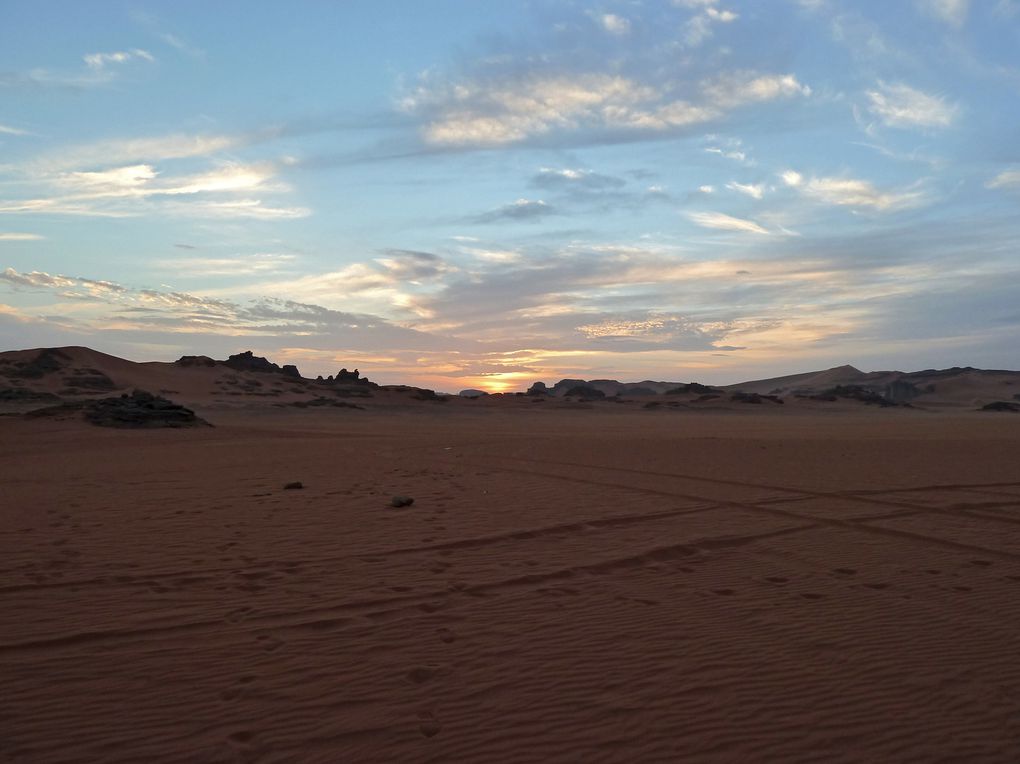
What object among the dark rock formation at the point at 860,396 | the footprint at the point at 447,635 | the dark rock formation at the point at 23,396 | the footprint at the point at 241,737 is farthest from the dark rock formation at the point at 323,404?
the dark rock formation at the point at 860,396

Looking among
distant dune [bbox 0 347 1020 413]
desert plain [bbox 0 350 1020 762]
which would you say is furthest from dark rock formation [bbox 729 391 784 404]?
desert plain [bbox 0 350 1020 762]

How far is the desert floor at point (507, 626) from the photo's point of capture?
3787mm

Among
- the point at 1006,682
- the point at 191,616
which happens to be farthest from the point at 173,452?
the point at 1006,682

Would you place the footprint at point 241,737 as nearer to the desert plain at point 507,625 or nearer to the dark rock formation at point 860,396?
the desert plain at point 507,625

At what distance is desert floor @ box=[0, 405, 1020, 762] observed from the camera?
3.79 meters

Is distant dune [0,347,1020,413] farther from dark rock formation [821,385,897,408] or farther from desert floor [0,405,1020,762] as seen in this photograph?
desert floor [0,405,1020,762]

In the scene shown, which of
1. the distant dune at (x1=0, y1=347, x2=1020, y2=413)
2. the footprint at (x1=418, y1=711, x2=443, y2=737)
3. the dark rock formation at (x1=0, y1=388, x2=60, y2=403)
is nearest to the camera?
the footprint at (x1=418, y1=711, x2=443, y2=737)

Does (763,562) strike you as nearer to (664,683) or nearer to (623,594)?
(623,594)

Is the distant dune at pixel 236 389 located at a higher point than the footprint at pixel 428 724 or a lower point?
higher

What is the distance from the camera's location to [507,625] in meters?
5.38

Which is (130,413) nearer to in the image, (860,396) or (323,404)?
(323,404)

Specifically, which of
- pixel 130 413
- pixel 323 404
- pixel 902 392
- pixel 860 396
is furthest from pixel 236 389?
pixel 902 392

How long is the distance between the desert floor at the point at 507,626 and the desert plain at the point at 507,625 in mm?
24

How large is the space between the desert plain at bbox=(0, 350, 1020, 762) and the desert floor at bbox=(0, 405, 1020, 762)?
0.02 meters
